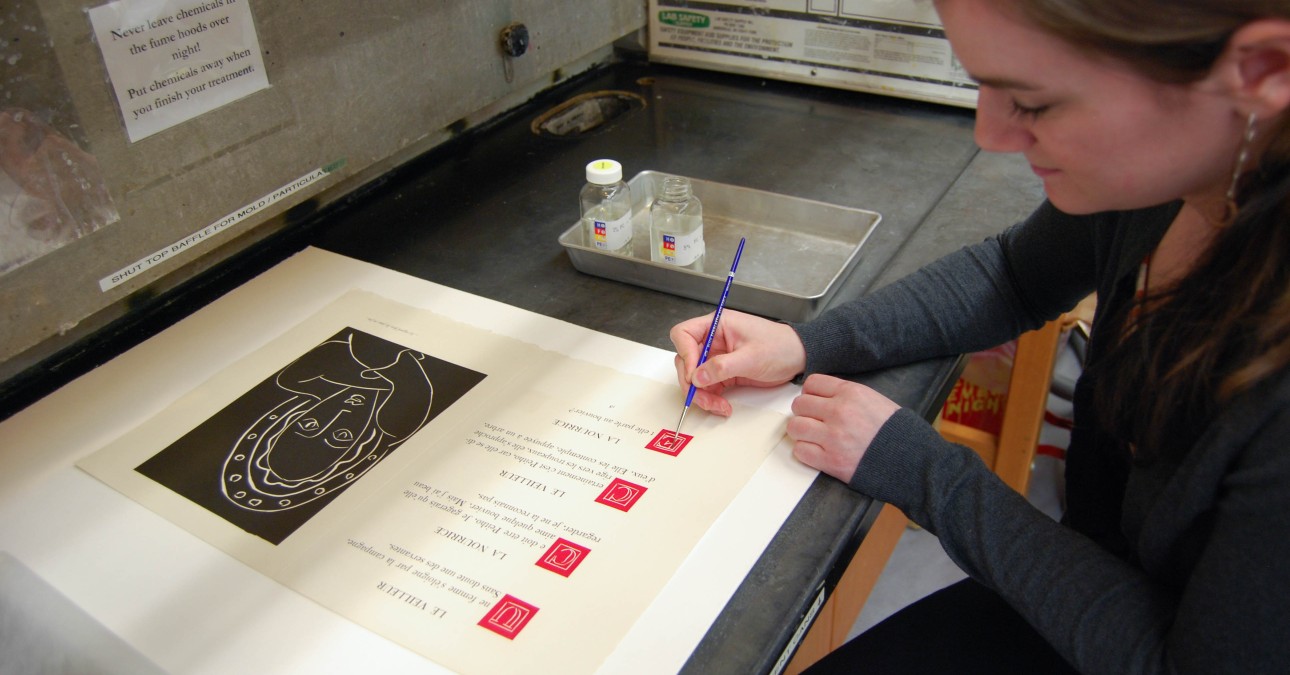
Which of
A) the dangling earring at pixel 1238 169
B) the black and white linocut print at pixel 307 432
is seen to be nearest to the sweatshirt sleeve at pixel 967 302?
the dangling earring at pixel 1238 169

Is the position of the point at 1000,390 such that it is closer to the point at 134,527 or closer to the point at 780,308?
the point at 780,308

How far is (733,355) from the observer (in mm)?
833

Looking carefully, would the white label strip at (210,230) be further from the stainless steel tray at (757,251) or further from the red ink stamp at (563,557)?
the red ink stamp at (563,557)

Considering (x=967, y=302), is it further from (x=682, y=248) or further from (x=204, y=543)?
(x=204, y=543)

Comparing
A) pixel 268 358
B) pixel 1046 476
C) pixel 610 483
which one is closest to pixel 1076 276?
pixel 610 483

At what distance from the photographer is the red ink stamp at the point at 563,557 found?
683 mm

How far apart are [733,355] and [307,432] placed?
0.40m

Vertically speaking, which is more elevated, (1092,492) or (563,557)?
(563,557)

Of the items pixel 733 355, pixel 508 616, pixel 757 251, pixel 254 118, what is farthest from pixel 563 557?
pixel 254 118

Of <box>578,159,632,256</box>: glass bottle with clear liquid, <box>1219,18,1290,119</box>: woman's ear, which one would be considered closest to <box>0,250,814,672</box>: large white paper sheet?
<box>578,159,632,256</box>: glass bottle with clear liquid

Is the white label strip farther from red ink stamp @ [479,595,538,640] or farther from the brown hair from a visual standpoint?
the brown hair

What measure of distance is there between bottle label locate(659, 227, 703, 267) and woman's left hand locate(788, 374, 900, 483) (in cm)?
24

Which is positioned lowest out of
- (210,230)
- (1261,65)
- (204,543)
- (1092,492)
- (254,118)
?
(1092,492)

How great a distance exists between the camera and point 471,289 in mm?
1046
